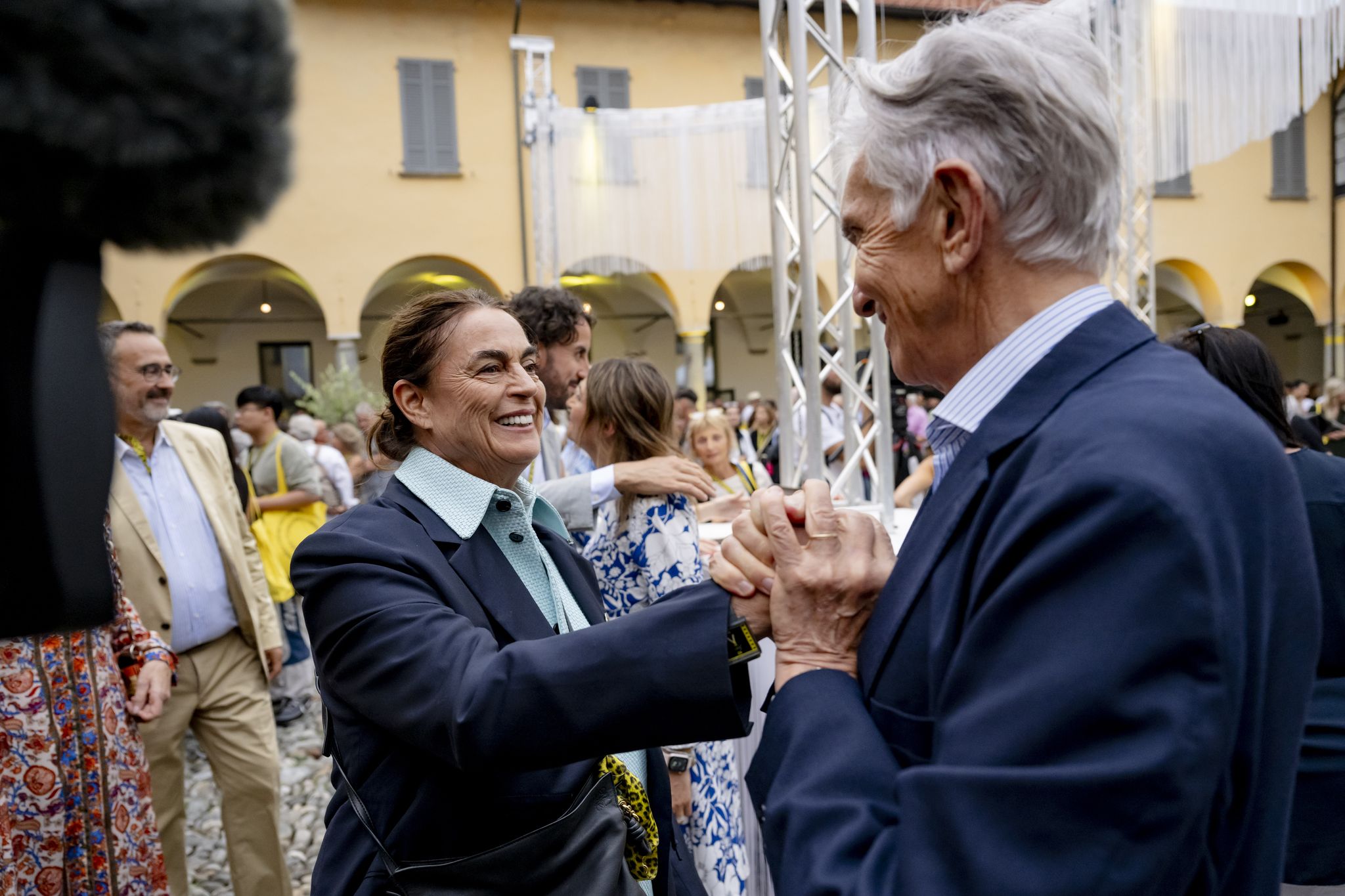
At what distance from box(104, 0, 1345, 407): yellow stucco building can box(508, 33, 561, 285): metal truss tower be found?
477 mm

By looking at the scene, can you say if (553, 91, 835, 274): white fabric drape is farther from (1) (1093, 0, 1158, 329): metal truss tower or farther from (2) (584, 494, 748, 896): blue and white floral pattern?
(2) (584, 494, 748, 896): blue and white floral pattern

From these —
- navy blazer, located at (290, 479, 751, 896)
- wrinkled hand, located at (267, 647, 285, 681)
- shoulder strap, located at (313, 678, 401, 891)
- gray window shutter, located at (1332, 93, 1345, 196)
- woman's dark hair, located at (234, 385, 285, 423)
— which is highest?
gray window shutter, located at (1332, 93, 1345, 196)

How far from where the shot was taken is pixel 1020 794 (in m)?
0.77

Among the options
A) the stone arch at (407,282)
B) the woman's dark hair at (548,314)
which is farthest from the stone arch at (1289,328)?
the woman's dark hair at (548,314)

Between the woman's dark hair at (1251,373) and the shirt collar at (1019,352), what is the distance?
1.73 metres

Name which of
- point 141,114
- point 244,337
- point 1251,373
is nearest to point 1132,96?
point 1251,373

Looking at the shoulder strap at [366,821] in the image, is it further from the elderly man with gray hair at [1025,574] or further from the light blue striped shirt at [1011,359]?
the light blue striped shirt at [1011,359]

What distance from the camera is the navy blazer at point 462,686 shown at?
3.96ft

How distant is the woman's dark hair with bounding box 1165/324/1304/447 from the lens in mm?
2541

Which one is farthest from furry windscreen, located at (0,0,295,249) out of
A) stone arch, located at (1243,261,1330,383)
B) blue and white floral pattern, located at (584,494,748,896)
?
stone arch, located at (1243,261,1330,383)

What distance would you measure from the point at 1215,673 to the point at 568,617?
123cm

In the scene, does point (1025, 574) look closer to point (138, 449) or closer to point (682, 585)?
point (682, 585)

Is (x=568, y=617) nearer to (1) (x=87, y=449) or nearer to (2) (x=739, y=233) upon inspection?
(1) (x=87, y=449)

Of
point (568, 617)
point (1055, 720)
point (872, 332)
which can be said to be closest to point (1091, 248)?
point (1055, 720)
